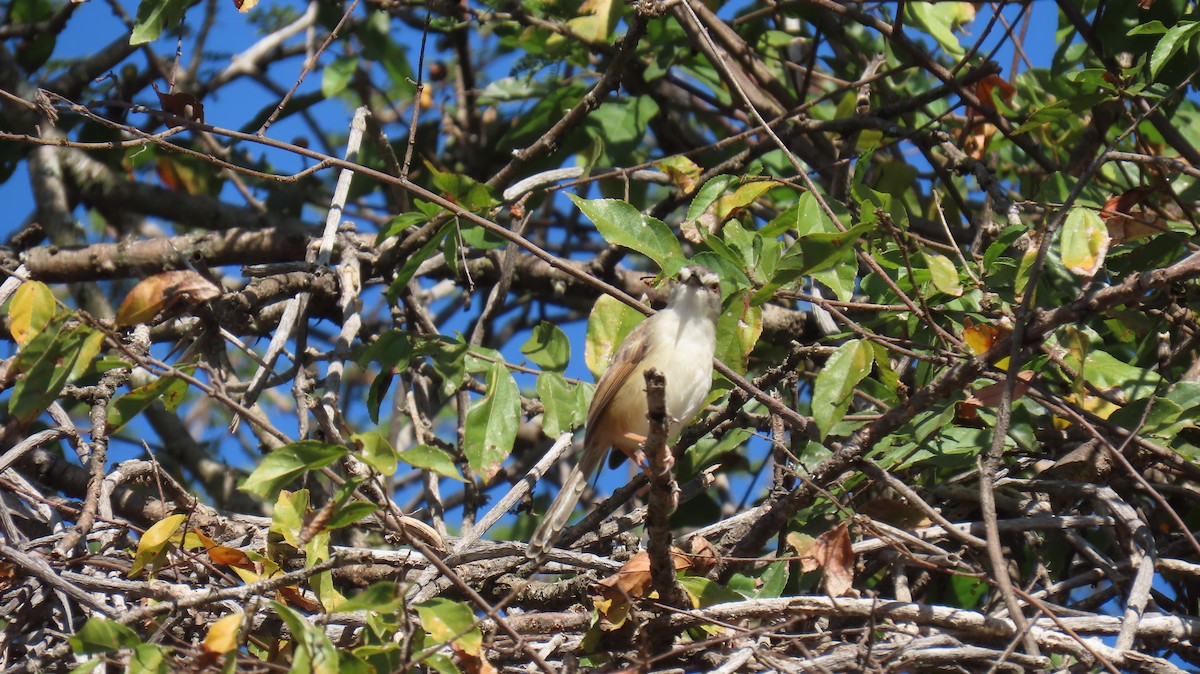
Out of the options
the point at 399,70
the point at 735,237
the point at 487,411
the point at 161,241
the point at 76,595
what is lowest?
the point at 76,595

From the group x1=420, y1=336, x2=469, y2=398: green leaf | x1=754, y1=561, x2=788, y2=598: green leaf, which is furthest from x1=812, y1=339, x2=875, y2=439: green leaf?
x1=420, y1=336, x2=469, y2=398: green leaf

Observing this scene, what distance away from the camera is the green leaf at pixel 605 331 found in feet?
15.7

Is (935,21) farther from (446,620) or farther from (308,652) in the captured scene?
(308,652)

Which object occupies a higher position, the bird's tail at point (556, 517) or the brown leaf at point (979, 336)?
the brown leaf at point (979, 336)

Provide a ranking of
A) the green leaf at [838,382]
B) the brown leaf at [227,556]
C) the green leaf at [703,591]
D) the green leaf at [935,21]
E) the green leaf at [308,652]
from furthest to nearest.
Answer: the green leaf at [935,21] → the brown leaf at [227,556] → the green leaf at [703,591] → the green leaf at [838,382] → the green leaf at [308,652]

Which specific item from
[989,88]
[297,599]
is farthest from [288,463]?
[989,88]

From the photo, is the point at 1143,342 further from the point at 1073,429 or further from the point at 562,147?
the point at 562,147

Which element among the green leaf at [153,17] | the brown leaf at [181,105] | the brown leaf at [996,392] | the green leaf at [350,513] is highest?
the green leaf at [153,17]

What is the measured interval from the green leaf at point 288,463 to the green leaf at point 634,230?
1406 mm

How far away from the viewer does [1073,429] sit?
4.70 m

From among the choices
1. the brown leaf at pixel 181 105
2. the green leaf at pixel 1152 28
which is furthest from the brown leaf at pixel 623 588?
the green leaf at pixel 1152 28

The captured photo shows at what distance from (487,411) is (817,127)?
2.51 m

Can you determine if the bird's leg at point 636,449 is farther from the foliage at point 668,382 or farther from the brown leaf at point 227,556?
the brown leaf at point 227,556

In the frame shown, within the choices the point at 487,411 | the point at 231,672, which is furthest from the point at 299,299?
the point at 231,672
